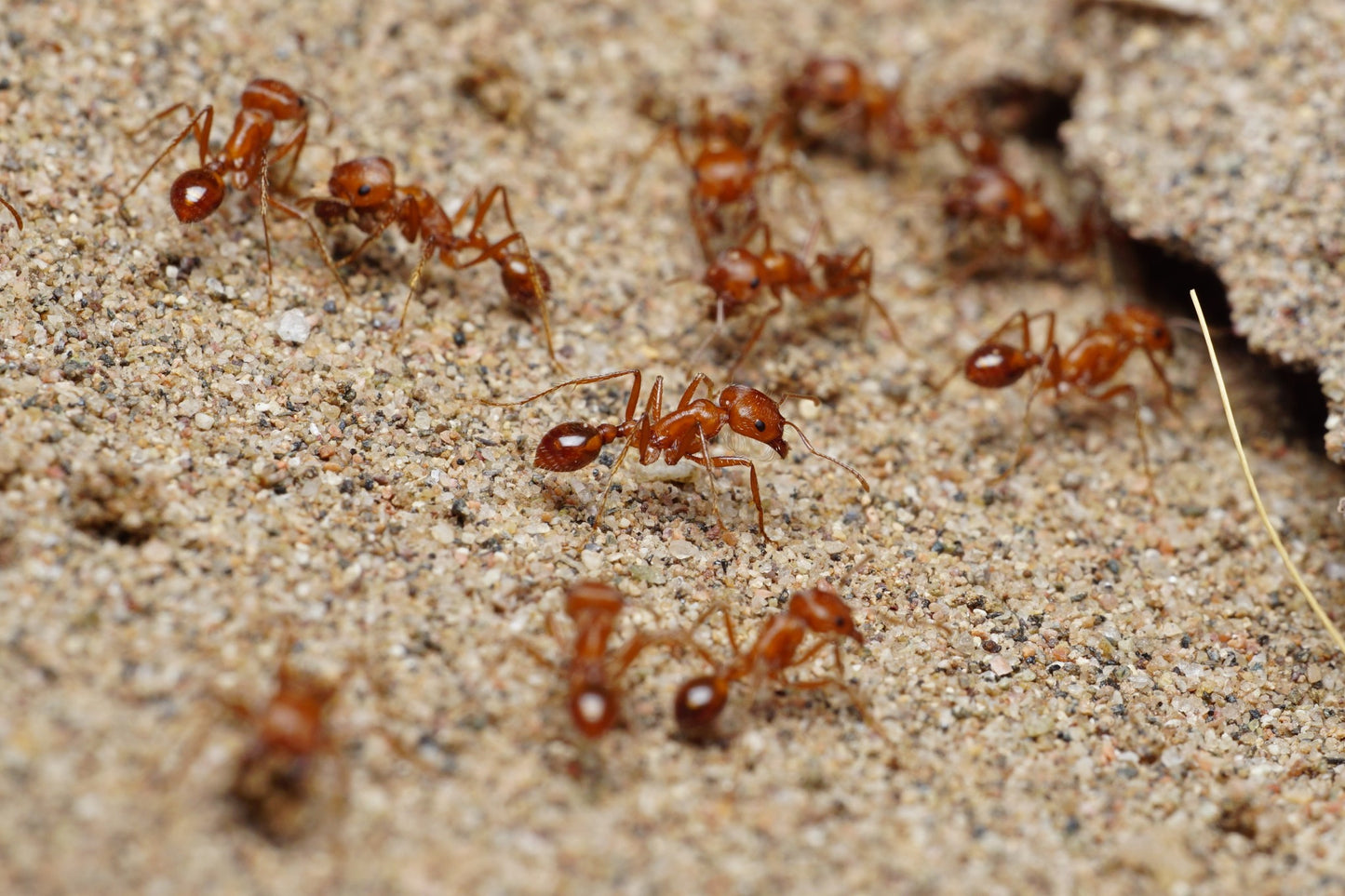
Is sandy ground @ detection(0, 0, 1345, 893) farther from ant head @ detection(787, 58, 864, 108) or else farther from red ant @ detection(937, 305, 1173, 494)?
ant head @ detection(787, 58, 864, 108)

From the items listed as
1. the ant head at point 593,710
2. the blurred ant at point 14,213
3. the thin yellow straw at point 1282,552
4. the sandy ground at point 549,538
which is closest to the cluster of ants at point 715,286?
the ant head at point 593,710

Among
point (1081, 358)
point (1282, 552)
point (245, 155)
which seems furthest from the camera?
point (1081, 358)

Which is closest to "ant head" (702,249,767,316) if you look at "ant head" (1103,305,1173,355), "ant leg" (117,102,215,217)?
"ant head" (1103,305,1173,355)

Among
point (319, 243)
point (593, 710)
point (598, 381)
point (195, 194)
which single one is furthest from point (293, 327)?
point (593, 710)

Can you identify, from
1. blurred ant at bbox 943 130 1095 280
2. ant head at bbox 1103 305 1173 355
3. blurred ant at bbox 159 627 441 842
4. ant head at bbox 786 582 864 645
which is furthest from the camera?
blurred ant at bbox 943 130 1095 280

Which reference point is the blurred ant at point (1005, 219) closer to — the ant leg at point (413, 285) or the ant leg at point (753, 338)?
the ant leg at point (753, 338)

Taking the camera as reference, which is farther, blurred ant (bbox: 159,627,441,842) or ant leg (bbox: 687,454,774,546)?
ant leg (bbox: 687,454,774,546)

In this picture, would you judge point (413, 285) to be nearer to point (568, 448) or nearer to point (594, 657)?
point (568, 448)
